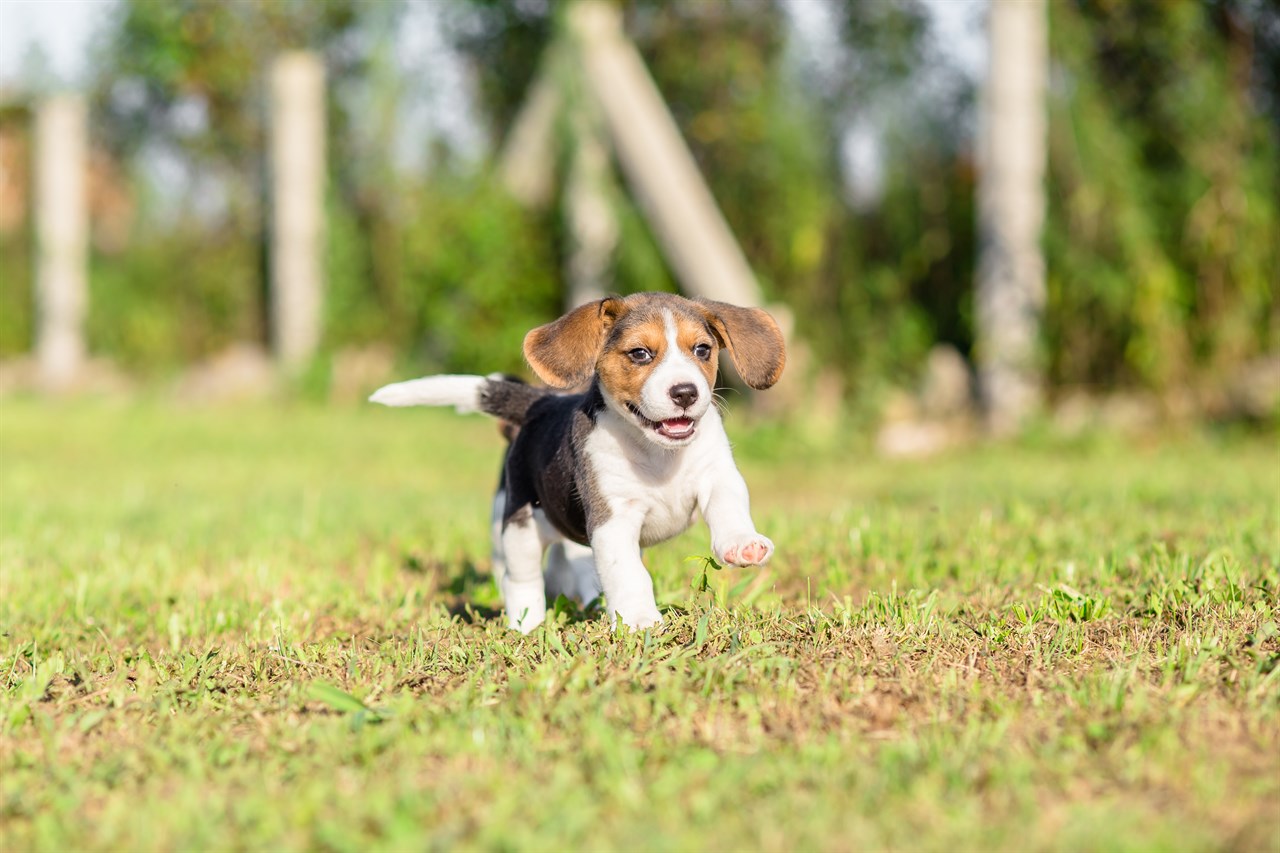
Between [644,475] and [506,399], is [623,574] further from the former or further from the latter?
[506,399]

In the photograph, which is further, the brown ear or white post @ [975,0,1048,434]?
white post @ [975,0,1048,434]

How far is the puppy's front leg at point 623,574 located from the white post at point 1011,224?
23.5 ft

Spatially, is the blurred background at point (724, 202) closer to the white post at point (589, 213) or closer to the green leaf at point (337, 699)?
the white post at point (589, 213)

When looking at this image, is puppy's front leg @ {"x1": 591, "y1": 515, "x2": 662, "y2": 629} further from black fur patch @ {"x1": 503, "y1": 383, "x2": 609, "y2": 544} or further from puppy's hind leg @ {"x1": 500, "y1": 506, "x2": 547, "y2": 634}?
puppy's hind leg @ {"x1": 500, "y1": 506, "x2": 547, "y2": 634}

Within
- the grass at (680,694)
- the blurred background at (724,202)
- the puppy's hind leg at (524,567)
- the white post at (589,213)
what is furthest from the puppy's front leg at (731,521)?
the white post at (589,213)

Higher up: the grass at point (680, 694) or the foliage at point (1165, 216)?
the foliage at point (1165, 216)

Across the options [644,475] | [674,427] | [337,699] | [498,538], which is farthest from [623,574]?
[498,538]

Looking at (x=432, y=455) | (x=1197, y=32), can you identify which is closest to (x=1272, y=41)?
(x=1197, y=32)

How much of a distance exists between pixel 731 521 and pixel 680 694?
0.74 metres

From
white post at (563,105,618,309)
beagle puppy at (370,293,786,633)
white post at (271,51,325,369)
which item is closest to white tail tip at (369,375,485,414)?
beagle puppy at (370,293,786,633)

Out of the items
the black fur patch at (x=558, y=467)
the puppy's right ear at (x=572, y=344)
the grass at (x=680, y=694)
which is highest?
the puppy's right ear at (x=572, y=344)

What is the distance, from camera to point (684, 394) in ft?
12.0

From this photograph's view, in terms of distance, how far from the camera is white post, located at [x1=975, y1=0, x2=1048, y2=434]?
10.5 meters

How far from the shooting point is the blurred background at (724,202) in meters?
10.5
